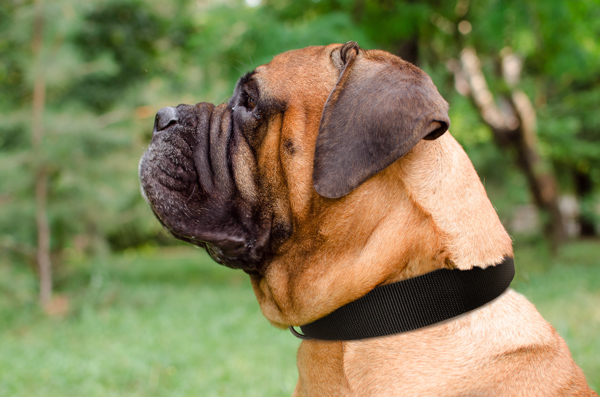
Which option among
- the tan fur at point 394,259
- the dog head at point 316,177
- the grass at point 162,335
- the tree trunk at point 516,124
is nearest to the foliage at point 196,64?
the tree trunk at point 516,124

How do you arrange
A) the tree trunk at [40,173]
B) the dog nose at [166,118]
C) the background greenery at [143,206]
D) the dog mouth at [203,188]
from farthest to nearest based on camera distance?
the tree trunk at [40,173] → the background greenery at [143,206] → the dog nose at [166,118] → the dog mouth at [203,188]

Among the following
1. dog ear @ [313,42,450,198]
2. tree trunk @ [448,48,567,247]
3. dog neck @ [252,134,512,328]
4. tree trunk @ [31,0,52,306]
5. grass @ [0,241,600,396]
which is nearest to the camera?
dog ear @ [313,42,450,198]

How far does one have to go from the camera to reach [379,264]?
1985 mm

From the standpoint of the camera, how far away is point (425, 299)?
6.17 ft

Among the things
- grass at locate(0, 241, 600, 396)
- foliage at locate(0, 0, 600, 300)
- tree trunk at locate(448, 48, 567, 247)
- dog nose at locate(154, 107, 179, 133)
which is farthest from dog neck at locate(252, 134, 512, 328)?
tree trunk at locate(448, 48, 567, 247)

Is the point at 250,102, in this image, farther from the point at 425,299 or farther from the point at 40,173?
the point at 40,173

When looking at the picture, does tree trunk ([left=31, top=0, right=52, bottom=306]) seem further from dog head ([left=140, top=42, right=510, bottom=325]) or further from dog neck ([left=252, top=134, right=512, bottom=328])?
dog neck ([left=252, top=134, right=512, bottom=328])

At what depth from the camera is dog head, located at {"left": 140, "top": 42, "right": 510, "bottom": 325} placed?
6.30ft

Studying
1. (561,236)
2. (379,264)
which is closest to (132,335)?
(379,264)

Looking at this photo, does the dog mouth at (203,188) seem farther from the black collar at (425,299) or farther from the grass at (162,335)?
the grass at (162,335)

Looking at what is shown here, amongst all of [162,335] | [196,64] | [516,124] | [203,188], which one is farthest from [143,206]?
[203,188]

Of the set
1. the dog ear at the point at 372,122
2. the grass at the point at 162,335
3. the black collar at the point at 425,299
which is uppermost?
the dog ear at the point at 372,122

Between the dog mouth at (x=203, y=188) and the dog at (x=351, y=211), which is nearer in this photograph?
the dog at (x=351, y=211)

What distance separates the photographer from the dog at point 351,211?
6.14ft
